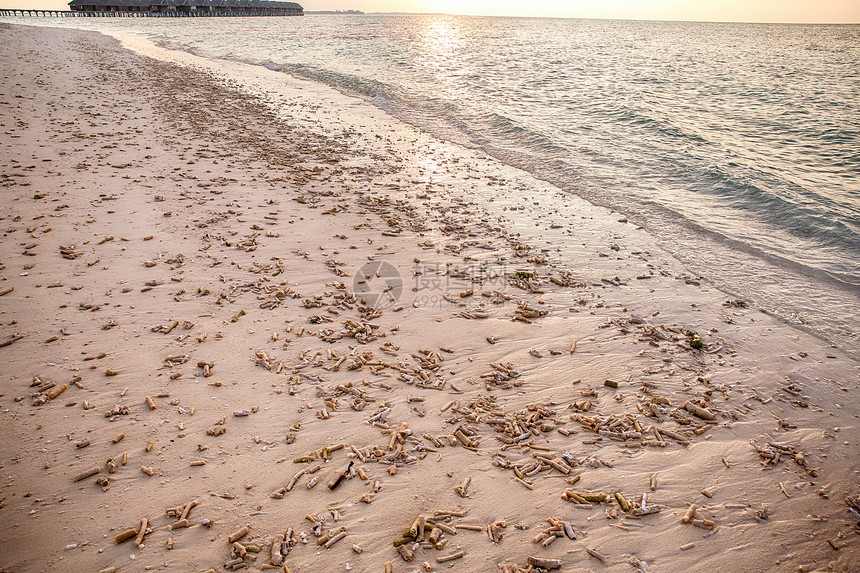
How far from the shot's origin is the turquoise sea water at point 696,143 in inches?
340

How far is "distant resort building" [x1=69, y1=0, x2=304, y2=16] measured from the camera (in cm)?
8931

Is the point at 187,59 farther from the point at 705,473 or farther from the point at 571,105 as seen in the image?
the point at 705,473

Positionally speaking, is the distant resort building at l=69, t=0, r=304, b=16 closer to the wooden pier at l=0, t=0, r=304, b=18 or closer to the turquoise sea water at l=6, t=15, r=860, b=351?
the wooden pier at l=0, t=0, r=304, b=18

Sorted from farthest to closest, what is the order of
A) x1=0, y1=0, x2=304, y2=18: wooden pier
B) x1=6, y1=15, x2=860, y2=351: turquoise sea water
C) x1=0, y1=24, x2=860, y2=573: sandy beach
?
x1=0, y1=0, x2=304, y2=18: wooden pier
x1=6, y1=15, x2=860, y2=351: turquoise sea water
x1=0, y1=24, x2=860, y2=573: sandy beach

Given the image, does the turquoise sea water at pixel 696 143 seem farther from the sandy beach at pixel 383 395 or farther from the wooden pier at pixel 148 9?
the wooden pier at pixel 148 9

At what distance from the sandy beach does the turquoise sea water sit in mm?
1564

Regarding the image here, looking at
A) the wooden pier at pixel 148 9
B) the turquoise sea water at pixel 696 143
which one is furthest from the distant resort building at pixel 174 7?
the turquoise sea water at pixel 696 143

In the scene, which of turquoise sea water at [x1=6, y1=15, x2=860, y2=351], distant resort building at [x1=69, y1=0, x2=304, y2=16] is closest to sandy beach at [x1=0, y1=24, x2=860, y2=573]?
turquoise sea water at [x1=6, y1=15, x2=860, y2=351]

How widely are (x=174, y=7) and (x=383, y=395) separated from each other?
126462 millimetres

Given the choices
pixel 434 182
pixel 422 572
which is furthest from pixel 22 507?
pixel 434 182

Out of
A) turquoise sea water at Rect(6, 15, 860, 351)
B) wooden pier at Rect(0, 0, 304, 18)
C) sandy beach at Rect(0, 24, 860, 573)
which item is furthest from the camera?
wooden pier at Rect(0, 0, 304, 18)

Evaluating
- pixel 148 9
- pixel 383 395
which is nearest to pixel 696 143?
pixel 383 395

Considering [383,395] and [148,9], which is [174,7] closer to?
[148,9]

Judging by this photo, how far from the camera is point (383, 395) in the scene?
4824mm
